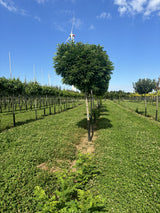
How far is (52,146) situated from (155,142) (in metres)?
6.86

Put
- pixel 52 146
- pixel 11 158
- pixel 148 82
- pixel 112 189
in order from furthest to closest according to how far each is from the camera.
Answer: pixel 148 82 → pixel 52 146 → pixel 11 158 → pixel 112 189

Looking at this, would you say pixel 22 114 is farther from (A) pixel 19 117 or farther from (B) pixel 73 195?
(B) pixel 73 195

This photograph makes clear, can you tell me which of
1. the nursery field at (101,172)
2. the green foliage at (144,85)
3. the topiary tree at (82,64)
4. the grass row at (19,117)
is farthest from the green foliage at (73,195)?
the green foliage at (144,85)

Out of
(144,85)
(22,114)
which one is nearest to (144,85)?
(144,85)

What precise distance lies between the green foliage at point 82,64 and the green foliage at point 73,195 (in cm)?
546

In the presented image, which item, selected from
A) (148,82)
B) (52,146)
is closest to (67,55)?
(52,146)

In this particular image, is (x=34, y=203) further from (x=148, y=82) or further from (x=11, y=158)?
(x=148, y=82)

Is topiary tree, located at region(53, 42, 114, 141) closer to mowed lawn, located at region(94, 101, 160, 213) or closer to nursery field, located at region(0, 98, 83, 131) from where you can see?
mowed lawn, located at region(94, 101, 160, 213)

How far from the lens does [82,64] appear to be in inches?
324

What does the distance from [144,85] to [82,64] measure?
87.5 metres

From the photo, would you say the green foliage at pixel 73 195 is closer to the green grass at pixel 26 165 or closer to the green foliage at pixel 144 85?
the green grass at pixel 26 165

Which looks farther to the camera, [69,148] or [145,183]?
[69,148]

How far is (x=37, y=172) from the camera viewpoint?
5.03 meters

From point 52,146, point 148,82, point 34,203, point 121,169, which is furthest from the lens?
point 148,82
